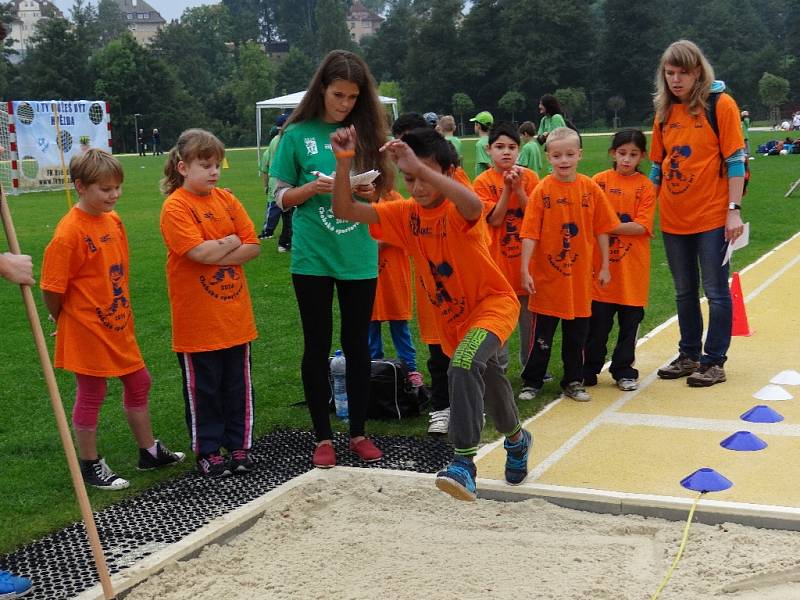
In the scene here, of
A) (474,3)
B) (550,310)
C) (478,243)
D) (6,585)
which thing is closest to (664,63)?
(550,310)

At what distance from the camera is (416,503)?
4.76 m

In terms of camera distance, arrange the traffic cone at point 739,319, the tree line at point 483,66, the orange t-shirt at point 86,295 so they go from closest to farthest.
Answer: the orange t-shirt at point 86,295
the traffic cone at point 739,319
the tree line at point 483,66

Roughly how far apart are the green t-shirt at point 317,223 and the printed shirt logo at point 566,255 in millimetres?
1711

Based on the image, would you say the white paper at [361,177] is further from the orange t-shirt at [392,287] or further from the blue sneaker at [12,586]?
the blue sneaker at [12,586]

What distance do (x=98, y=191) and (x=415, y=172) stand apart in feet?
6.12

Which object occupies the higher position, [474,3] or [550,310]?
[474,3]

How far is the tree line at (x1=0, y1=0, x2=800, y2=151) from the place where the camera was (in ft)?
258

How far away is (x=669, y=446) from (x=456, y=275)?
1790 millimetres

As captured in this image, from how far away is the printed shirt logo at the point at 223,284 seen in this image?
526cm

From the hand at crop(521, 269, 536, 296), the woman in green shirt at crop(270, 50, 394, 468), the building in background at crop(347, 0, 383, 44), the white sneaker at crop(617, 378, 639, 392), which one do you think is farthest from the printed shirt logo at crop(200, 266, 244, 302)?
the building in background at crop(347, 0, 383, 44)

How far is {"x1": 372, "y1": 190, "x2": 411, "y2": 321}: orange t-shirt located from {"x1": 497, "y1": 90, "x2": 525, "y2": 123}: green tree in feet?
251

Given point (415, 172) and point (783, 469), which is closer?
point (415, 172)

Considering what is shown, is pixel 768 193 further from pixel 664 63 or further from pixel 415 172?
pixel 415 172

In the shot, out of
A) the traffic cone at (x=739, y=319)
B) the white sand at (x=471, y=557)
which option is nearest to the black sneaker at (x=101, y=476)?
the white sand at (x=471, y=557)
